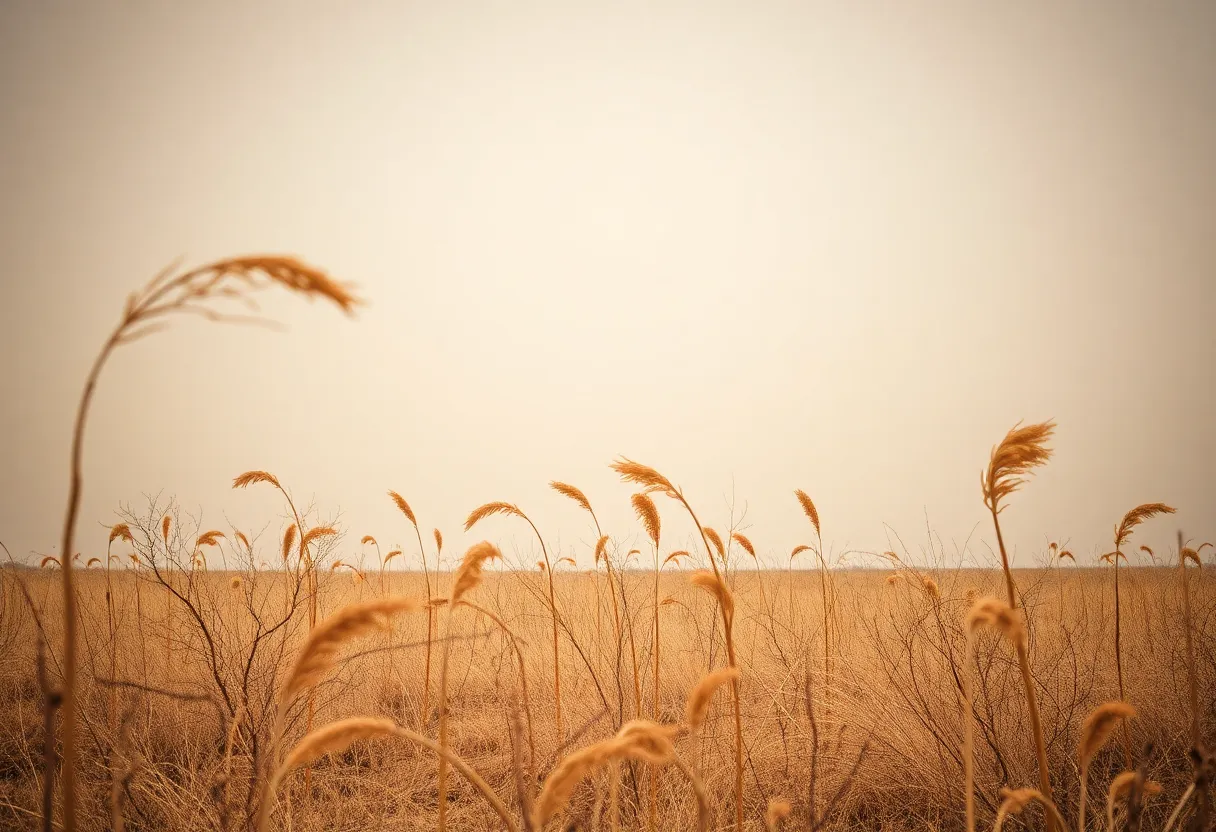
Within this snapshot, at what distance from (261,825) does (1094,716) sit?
2063mm

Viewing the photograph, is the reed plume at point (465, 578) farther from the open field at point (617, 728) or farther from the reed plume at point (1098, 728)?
the reed plume at point (1098, 728)

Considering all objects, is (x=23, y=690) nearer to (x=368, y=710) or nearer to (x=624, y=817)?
(x=368, y=710)

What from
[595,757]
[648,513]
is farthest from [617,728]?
[595,757]

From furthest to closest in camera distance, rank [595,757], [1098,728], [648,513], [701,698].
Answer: [648,513] → [1098,728] → [701,698] → [595,757]

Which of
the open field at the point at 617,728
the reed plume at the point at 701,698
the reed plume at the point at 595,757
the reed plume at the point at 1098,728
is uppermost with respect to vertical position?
the reed plume at the point at 701,698

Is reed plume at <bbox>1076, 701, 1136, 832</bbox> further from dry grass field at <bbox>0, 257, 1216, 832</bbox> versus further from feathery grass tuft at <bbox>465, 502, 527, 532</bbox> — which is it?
feathery grass tuft at <bbox>465, 502, 527, 532</bbox>

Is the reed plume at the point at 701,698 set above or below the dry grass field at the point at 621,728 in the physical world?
above

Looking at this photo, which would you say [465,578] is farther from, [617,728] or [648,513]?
[617,728]

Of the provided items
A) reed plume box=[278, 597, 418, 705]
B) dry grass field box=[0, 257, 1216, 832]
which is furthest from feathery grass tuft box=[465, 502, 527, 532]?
reed plume box=[278, 597, 418, 705]

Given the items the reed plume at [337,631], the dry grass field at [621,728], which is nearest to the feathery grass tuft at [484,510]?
the dry grass field at [621,728]

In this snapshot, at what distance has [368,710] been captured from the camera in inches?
212

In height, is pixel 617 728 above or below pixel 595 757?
below

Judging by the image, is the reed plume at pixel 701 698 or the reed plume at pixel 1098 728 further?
the reed plume at pixel 1098 728

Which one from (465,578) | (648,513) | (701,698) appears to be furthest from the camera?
(648,513)
